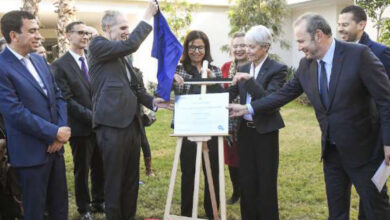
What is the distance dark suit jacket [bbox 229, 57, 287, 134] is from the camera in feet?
13.3

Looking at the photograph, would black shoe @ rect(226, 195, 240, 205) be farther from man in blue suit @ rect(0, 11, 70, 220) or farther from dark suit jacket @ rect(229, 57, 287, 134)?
man in blue suit @ rect(0, 11, 70, 220)

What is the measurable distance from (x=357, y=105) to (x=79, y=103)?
3145 millimetres

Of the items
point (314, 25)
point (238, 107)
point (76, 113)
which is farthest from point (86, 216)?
point (314, 25)

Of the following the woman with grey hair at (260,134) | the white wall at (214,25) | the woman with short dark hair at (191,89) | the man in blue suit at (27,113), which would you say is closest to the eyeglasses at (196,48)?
the woman with short dark hair at (191,89)

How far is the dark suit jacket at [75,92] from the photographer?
488cm

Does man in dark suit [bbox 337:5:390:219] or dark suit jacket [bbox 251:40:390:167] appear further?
man in dark suit [bbox 337:5:390:219]

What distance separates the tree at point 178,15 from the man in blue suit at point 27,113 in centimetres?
1229

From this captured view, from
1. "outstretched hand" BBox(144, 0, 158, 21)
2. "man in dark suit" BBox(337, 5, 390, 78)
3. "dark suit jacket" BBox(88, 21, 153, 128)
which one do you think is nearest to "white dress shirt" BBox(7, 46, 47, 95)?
"dark suit jacket" BBox(88, 21, 153, 128)

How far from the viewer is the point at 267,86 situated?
164 inches

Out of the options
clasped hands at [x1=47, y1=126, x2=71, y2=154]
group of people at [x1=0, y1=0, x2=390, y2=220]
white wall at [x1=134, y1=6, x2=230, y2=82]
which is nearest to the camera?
group of people at [x1=0, y1=0, x2=390, y2=220]

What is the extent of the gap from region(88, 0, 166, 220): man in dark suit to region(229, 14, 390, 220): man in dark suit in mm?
1614

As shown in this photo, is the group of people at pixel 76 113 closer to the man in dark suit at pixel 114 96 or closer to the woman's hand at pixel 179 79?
the man in dark suit at pixel 114 96

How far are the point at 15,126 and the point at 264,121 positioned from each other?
88.9 inches

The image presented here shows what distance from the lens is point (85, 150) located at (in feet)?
16.6
